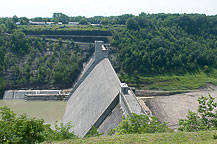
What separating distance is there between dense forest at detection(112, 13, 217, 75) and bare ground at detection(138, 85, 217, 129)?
6.10 m

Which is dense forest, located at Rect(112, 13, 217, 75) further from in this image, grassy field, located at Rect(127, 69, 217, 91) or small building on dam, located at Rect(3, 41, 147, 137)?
small building on dam, located at Rect(3, 41, 147, 137)

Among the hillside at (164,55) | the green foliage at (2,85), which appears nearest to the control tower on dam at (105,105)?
the green foliage at (2,85)

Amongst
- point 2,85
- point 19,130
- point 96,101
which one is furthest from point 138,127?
point 2,85

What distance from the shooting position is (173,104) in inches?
1224

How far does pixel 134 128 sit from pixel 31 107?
21286 millimetres

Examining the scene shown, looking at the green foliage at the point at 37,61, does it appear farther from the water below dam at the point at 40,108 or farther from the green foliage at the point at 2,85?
the water below dam at the point at 40,108

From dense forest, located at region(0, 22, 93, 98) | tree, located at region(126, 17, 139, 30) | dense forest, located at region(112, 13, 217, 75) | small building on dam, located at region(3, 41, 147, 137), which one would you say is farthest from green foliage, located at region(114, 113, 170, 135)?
tree, located at region(126, 17, 139, 30)

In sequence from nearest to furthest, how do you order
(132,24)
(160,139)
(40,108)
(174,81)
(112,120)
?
(160,139) → (112,120) → (40,108) → (174,81) → (132,24)

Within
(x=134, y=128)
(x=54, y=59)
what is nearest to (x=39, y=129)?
(x=134, y=128)

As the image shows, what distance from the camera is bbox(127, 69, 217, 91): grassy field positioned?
36.4 metres

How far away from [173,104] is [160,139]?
22418 millimetres

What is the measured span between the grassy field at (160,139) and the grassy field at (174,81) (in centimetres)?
2630

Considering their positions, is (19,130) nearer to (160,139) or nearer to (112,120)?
(160,139)

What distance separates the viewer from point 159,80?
37.5 m
